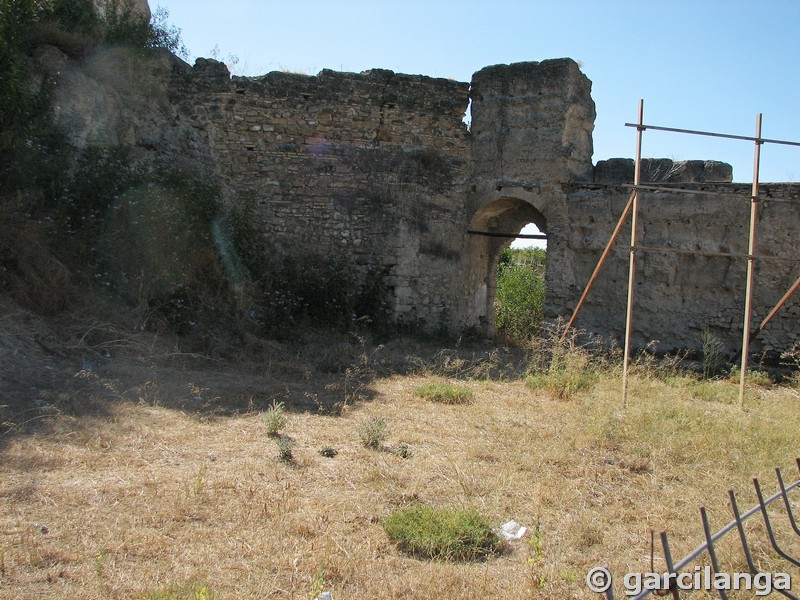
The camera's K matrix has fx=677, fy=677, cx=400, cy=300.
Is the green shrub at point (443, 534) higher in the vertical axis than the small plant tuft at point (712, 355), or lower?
lower

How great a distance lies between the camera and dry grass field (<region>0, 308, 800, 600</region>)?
332 cm

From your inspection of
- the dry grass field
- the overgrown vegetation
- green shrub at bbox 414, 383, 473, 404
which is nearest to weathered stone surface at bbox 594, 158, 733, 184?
the overgrown vegetation

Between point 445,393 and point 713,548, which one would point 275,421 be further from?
point 713,548

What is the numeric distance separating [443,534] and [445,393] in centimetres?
333

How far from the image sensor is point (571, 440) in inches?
217

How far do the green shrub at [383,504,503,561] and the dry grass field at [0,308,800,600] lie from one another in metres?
0.06

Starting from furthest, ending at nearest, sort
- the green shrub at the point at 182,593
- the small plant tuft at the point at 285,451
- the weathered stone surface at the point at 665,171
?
the weathered stone surface at the point at 665,171, the small plant tuft at the point at 285,451, the green shrub at the point at 182,593

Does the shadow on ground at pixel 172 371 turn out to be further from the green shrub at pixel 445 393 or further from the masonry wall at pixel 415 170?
the masonry wall at pixel 415 170

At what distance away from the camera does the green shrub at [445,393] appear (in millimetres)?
6980

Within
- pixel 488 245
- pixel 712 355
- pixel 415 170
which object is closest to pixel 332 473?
pixel 712 355

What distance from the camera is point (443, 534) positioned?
146 inches

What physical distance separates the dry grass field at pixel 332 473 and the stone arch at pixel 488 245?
3.56 meters

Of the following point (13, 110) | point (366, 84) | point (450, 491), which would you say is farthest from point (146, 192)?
point (450, 491)

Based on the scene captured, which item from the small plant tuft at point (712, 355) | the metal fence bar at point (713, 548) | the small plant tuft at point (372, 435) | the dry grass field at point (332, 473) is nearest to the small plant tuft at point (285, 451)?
the dry grass field at point (332, 473)
